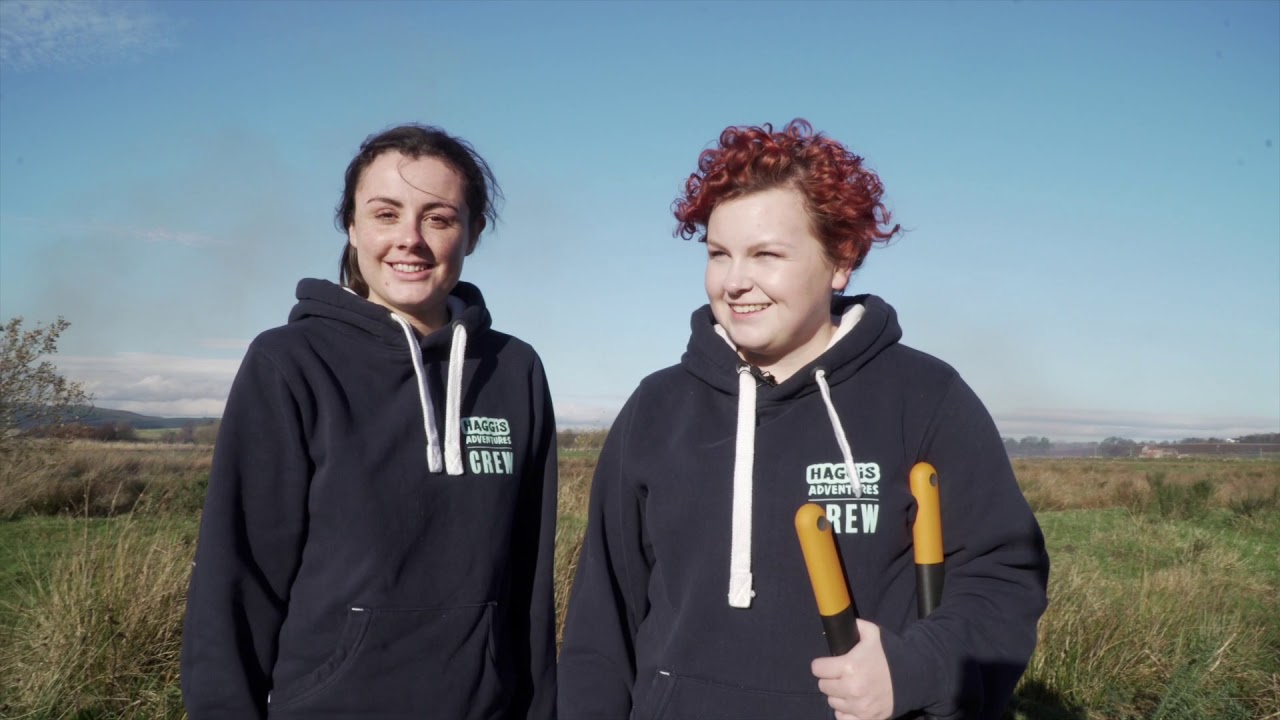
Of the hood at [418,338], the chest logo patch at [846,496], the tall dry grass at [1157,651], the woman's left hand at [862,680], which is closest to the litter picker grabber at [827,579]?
the woman's left hand at [862,680]

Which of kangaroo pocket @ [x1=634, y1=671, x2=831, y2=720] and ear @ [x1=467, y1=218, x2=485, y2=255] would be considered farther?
ear @ [x1=467, y1=218, x2=485, y2=255]

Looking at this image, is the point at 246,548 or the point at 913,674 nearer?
the point at 913,674

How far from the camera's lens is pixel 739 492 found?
7.26 ft

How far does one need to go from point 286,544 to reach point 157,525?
4681 mm

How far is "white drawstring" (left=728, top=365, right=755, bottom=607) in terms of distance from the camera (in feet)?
7.07

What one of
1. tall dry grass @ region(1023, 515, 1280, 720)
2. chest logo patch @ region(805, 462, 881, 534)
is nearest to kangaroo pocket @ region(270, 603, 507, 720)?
chest logo patch @ region(805, 462, 881, 534)

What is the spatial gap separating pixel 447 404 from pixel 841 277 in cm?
117

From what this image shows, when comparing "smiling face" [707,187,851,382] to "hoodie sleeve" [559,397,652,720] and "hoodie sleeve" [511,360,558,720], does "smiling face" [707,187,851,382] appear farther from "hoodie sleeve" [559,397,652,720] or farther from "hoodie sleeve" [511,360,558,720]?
"hoodie sleeve" [511,360,558,720]

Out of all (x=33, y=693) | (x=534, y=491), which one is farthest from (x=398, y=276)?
(x=33, y=693)

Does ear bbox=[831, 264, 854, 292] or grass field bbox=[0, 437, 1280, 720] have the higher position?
ear bbox=[831, 264, 854, 292]

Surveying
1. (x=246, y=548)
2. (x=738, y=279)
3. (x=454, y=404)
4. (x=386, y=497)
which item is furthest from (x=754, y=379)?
(x=246, y=548)

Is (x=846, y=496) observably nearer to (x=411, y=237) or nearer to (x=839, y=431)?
(x=839, y=431)

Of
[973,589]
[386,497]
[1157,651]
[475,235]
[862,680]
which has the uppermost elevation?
[475,235]

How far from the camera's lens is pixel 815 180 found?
224 centimetres
